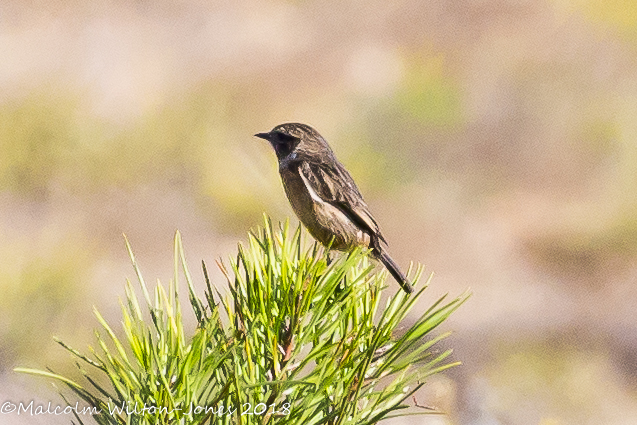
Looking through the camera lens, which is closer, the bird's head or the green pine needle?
the green pine needle

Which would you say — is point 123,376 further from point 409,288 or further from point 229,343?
point 409,288

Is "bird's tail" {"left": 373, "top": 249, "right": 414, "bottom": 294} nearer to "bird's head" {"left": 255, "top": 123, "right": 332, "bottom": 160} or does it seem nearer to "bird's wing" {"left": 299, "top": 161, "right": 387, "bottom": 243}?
"bird's wing" {"left": 299, "top": 161, "right": 387, "bottom": 243}

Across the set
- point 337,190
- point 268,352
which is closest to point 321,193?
point 337,190

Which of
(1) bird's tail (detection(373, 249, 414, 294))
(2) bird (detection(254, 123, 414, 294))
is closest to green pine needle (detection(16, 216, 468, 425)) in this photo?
(1) bird's tail (detection(373, 249, 414, 294))

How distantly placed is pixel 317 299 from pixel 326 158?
0.48 metres

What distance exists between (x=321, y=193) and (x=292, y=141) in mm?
97

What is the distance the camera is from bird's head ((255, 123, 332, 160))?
1.00 m

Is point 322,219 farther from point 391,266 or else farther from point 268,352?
point 268,352

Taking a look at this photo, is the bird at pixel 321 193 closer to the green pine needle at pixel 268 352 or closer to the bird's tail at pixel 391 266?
the bird's tail at pixel 391 266

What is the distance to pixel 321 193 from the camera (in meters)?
0.97

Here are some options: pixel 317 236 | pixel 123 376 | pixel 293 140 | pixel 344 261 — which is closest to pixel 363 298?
pixel 344 261

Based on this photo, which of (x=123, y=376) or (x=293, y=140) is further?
(x=293, y=140)

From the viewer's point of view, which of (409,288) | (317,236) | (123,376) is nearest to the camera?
(123,376)

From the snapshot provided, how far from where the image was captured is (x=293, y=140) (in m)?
1.01
